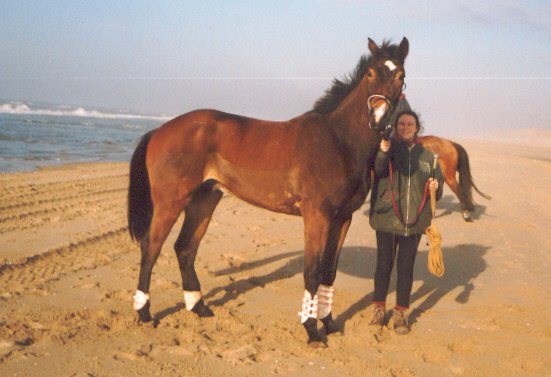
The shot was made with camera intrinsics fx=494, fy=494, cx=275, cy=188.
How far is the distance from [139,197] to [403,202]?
2511mm

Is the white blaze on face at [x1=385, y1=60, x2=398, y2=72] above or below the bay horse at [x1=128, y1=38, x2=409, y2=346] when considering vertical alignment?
above

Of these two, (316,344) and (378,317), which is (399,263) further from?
(316,344)

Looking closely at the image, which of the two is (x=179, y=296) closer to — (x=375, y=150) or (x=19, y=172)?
(x=375, y=150)

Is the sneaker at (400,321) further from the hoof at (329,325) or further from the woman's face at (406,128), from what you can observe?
the woman's face at (406,128)

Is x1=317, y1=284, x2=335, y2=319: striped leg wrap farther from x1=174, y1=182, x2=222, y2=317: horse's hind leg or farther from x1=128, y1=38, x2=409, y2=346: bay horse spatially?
x1=174, y1=182, x2=222, y2=317: horse's hind leg

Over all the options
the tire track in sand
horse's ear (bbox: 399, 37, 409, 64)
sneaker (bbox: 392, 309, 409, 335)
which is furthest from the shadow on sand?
horse's ear (bbox: 399, 37, 409, 64)

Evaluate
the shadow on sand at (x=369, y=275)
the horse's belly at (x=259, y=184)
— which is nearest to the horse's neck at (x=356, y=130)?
the horse's belly at (x=259, y=184)

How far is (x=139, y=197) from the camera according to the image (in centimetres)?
484

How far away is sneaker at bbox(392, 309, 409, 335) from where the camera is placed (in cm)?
437

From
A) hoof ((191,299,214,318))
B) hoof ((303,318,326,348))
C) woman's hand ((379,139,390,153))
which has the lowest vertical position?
hoof ((191,299,214,318))

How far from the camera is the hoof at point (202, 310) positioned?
458cm

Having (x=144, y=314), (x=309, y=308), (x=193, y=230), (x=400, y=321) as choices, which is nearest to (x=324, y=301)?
(x=309, y=308)

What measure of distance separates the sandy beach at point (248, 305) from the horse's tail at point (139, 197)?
2.41 ft

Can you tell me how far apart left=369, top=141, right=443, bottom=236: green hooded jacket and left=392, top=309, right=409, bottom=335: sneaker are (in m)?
0.73
